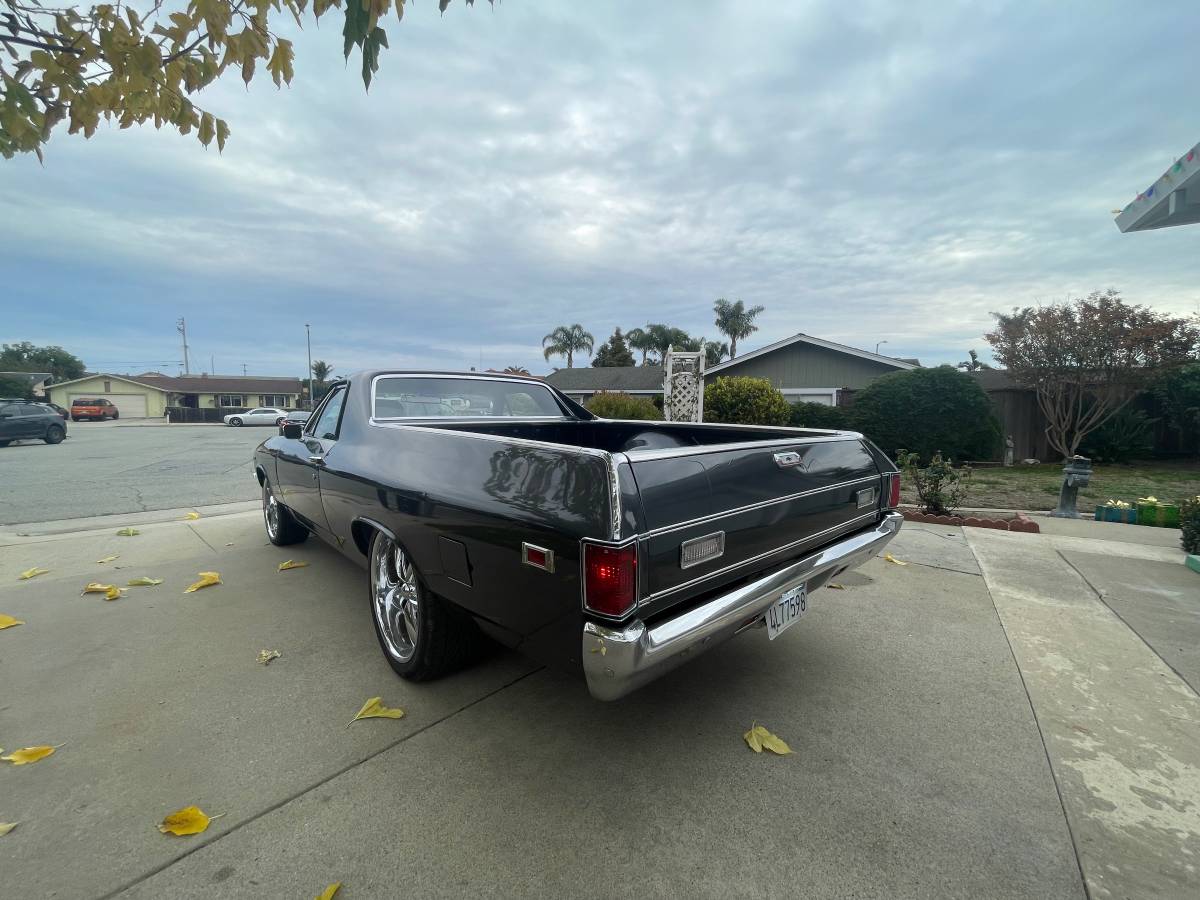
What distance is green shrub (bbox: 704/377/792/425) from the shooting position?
38.8 ft

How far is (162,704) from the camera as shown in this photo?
102 inches

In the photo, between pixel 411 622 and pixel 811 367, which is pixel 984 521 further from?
pixel 811 367

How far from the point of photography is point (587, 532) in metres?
1.73

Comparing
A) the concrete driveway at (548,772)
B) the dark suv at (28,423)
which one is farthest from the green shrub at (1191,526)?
the dark suv at (28,423)

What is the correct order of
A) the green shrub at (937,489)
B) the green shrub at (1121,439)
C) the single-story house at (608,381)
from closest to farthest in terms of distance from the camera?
the green shrub at (937,489)
the green shrub at (1121,439)
the single-story house at (608,381)

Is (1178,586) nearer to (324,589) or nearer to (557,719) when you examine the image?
(557,719)

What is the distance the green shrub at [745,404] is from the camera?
11.8m

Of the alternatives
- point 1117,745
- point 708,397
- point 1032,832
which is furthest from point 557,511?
point 708,397

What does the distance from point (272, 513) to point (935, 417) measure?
40.0 ft

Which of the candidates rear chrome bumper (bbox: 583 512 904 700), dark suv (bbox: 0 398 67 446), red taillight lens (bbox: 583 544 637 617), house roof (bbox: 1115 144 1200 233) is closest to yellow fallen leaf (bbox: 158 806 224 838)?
rear chrome bumper (bbox: 583 512 904 700)

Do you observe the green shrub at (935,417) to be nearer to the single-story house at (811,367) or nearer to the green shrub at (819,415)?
the green shrub at (819,415)

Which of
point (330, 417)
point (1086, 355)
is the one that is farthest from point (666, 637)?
point (1086, 355)

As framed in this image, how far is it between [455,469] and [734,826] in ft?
5.35

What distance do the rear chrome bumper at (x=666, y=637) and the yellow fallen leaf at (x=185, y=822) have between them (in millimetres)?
1355
